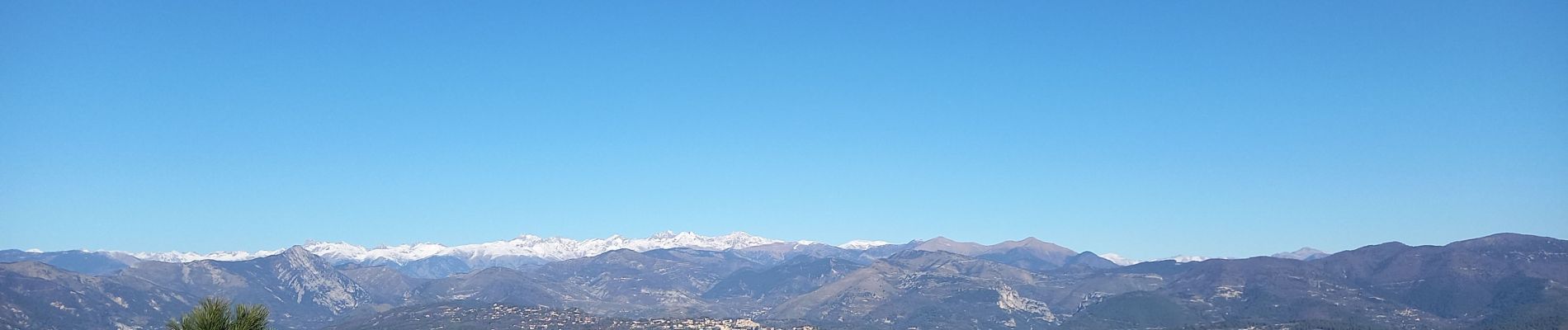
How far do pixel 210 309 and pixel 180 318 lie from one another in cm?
108

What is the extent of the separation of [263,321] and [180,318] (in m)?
2.78

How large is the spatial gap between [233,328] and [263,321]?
145 centimetres

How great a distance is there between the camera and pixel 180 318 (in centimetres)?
3712

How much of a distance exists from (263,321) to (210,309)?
7.28 feet

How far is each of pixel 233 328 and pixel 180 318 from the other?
5.71 feet

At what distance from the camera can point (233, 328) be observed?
123 ft

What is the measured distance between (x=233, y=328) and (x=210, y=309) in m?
1.05

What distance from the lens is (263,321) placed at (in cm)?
3903

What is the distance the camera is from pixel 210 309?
3716cm
